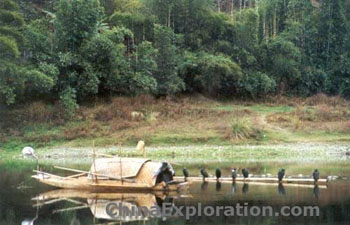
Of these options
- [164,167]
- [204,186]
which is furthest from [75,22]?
[164,167]

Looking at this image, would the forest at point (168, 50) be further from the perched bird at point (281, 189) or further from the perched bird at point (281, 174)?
the perched bird at point (281, 189)

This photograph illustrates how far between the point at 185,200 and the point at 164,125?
21719 millimetres

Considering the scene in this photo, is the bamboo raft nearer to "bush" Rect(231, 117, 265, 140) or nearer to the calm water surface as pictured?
the calm water surface

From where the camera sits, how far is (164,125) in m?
44.3

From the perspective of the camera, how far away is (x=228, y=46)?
53750mm

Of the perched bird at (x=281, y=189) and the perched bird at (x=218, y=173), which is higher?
the perched bird at (x=218, y=173)

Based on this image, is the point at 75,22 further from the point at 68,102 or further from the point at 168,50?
the point at 168,50

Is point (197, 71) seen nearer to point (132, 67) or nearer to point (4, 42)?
point (132, 67)

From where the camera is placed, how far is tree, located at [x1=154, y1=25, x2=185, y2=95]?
163ft

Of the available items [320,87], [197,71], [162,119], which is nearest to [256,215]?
[162,119]

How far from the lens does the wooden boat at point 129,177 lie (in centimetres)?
2522

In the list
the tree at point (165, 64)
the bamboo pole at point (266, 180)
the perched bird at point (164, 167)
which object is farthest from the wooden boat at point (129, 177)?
the tree at point (165, 64)

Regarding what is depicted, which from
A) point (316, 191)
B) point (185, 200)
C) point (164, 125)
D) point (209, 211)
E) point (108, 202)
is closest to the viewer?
point (209, 211)

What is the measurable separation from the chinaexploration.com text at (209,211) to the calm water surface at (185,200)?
1.08 ft
